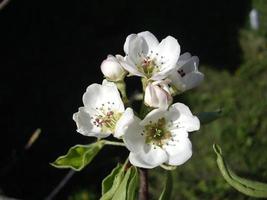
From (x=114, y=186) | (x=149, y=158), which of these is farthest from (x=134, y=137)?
(x=114, y=186)

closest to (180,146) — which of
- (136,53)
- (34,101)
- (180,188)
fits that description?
(136,53)

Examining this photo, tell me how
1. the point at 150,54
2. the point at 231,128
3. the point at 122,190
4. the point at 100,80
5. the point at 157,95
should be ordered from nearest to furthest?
the point at 157,95 → the point at 122,190 → the point at 150,54 → the point at 231,128 → the point at 100,80

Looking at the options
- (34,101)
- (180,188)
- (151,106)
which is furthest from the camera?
(34,101)

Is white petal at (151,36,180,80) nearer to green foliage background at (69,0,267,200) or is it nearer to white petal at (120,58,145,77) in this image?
white petal at (120,58,145,77)

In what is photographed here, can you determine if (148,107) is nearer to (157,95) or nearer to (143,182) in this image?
(157,95)

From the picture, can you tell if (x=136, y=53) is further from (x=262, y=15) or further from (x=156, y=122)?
(x=262, y=15)

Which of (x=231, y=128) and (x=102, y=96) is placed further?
(x=231, y=128)

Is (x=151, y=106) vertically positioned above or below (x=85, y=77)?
above
